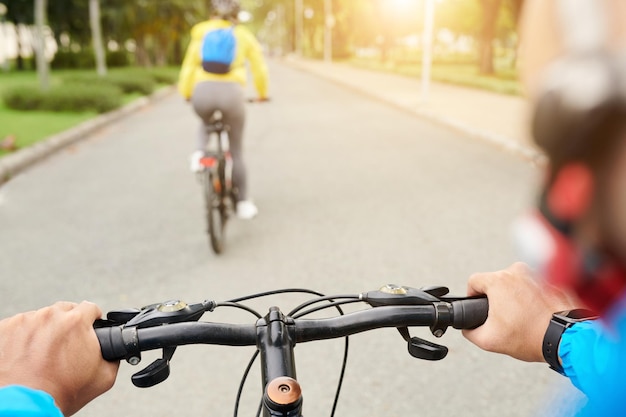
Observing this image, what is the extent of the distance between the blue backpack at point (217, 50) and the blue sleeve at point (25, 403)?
13.9 feet

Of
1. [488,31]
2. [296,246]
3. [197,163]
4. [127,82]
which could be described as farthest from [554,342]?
[488,31]

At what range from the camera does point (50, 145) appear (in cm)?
943

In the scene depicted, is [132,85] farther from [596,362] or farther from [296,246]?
[596,362]

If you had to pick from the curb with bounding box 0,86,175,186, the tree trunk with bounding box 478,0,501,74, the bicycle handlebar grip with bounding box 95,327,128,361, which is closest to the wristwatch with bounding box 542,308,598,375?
the bicycle handlebar grip with bounding box 95,327,128,361

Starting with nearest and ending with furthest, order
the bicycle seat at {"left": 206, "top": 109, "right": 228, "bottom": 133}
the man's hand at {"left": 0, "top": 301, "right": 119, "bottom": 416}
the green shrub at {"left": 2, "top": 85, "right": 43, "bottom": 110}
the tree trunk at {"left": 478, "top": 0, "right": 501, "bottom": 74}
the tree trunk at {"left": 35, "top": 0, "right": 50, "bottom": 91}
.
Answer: the man's hand at {"left": 0, "top": 301, "right": 119, "bottom": 416}, the bicycle seat at {"left": 206, "top": 109, "right": 228, "bottom": 133}, the green shrub at {"left": 2, "top": 85, "right": 43, "bottom": 110}, the tree trunk at {"left": 35, "top": 0, "right": 50, "bottom": 91}, the tree trunk at {"left": 478, "top": 0, "right": 501, "bottom": 74}

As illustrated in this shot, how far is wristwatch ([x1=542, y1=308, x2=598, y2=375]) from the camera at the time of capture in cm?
111

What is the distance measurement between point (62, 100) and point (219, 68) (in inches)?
396

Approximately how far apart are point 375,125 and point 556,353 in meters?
11.7

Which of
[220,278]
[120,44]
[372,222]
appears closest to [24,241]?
[220,278]

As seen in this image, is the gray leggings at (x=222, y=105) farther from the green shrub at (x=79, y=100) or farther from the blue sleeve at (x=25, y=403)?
the green shrub at (x=79, y=100)

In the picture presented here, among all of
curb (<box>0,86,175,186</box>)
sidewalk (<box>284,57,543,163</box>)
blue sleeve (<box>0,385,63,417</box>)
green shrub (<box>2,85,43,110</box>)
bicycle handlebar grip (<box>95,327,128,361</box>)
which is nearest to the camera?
blue sleeve (<box>0,385,63,417</box>)

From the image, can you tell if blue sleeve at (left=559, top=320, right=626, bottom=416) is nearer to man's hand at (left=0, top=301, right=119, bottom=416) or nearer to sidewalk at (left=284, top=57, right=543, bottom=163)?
man's hand at (left=0, top=301, right=119, bottom=416)

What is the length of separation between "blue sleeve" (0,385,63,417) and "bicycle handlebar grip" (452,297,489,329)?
2.42 ft

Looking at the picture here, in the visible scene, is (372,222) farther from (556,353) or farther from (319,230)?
(556,353)
